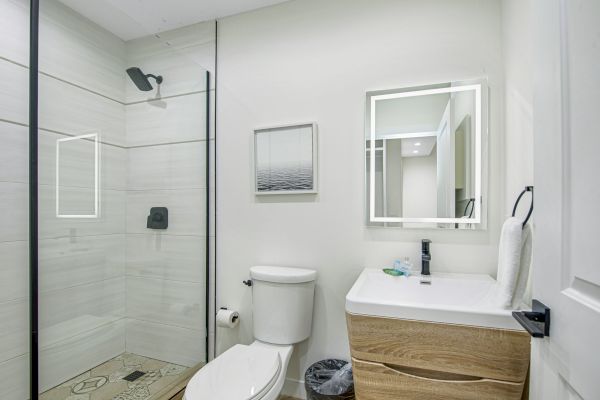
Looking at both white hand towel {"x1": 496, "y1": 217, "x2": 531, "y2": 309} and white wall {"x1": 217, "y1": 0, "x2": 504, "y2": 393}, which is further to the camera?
white wall {"x1": 217, "y1": 0, "x2": 504, "y2": 393}

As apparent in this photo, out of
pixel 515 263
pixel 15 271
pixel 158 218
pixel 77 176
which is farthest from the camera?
pixel 158 218

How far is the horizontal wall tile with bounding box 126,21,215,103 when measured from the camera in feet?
5.94

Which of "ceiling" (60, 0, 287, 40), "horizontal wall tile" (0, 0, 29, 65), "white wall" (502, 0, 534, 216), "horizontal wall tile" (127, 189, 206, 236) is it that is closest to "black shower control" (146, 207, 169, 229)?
"horizontal wall tile" (127, 189, 206, 236)

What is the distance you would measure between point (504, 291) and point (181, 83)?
6.73 feet

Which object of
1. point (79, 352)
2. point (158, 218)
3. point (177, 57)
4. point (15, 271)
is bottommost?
point (79, 352)

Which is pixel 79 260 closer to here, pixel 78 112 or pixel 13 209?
pixel 13 209

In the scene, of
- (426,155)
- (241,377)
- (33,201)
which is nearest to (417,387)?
(241,377)

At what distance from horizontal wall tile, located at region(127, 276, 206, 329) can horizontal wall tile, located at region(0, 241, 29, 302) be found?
48 cm

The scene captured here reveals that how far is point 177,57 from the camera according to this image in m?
1.96

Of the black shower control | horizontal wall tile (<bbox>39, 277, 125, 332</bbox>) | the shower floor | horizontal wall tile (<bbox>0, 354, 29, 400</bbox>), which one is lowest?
the shower floor

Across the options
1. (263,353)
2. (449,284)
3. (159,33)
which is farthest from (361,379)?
(159,33)

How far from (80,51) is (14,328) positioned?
4.59 ft

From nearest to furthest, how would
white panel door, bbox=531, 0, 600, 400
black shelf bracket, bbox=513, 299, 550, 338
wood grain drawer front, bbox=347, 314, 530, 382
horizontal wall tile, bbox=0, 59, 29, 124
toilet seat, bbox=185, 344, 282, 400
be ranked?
white panel door, bbox=531, 0, 600, 400
black shelf bracket, bbox=513, 299, 550, 338
wood grain drawer front, bbox=347, 314, 530, 382
toilet seat, bbox=185, 344, 282, 400
horizontal wall tile, bbox=0, 59, 29, 124

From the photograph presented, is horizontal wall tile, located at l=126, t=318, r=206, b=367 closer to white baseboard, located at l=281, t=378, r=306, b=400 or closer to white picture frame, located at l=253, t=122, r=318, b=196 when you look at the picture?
white baseboard, located at l=281, t=378, r=306, b=400
